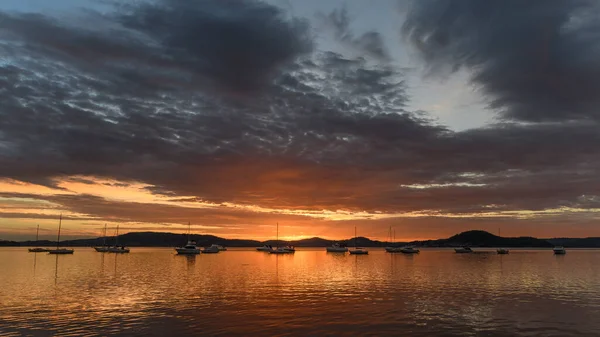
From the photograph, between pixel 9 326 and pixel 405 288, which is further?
pixel 405 288

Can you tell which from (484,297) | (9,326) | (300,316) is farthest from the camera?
(484,297)

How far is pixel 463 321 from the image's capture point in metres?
33.2

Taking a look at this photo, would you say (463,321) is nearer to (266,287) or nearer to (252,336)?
(252,336)

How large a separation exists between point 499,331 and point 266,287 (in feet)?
111

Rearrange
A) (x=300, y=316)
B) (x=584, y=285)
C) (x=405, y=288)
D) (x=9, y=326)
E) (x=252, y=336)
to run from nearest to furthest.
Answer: (x=252, y=336), (x=9, y=326), (x=300, y=316), (x=405, y=288), (x=584, y=285)

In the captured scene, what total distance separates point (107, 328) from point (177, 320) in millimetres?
5369

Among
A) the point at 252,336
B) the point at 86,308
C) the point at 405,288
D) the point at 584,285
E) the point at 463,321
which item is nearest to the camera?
the point at 252,336

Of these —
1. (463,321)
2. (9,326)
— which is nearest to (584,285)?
(463,321)

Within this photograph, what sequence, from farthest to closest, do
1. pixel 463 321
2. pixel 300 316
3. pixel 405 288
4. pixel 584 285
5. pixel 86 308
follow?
pixel 584 285 → pixel 405 288 → pixel 86 308 → pixel 300 316 → pixel 463 321

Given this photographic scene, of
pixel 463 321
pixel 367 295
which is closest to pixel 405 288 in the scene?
pixel 367 295

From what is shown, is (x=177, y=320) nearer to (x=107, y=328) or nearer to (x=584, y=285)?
(x=107, y=328)

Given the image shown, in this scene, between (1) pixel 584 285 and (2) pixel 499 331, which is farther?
(1) pixel 584 285

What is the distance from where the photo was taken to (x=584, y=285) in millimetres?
60625

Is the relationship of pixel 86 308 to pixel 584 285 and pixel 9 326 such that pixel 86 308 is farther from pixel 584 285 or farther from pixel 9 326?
pixel 584 285
